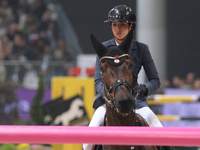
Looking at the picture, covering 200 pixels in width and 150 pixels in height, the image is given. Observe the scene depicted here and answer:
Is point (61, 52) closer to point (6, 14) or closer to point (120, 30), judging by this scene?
point (6, 14)

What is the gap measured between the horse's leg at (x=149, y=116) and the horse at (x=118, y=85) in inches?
12.9

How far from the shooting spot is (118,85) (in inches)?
126

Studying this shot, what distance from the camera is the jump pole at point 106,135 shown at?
2182 mm

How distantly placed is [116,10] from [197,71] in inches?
380

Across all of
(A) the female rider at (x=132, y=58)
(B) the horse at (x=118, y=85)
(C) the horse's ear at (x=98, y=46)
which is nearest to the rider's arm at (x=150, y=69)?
(A) the female rider at (x=132, y=58)

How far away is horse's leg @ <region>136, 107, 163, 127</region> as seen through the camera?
392 centimetres

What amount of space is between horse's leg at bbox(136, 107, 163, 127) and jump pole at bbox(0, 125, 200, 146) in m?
1.65

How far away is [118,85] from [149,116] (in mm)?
864

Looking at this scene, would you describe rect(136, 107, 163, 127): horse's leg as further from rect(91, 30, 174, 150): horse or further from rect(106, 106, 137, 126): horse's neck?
rect(106, 106, 137, 126): horse's neck

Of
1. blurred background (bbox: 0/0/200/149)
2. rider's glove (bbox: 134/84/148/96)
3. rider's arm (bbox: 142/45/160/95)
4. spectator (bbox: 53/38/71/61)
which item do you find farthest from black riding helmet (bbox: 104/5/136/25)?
spectator (bbox: 53/38/71/61)

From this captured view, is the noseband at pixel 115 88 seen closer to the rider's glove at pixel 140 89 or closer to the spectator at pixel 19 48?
the rider's glove at pixel 140 89

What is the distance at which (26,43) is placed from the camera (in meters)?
14.1

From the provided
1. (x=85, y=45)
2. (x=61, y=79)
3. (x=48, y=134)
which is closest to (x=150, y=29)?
(x=61, y=79)

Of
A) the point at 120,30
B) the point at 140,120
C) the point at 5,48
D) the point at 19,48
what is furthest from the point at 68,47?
the point at 140,120
